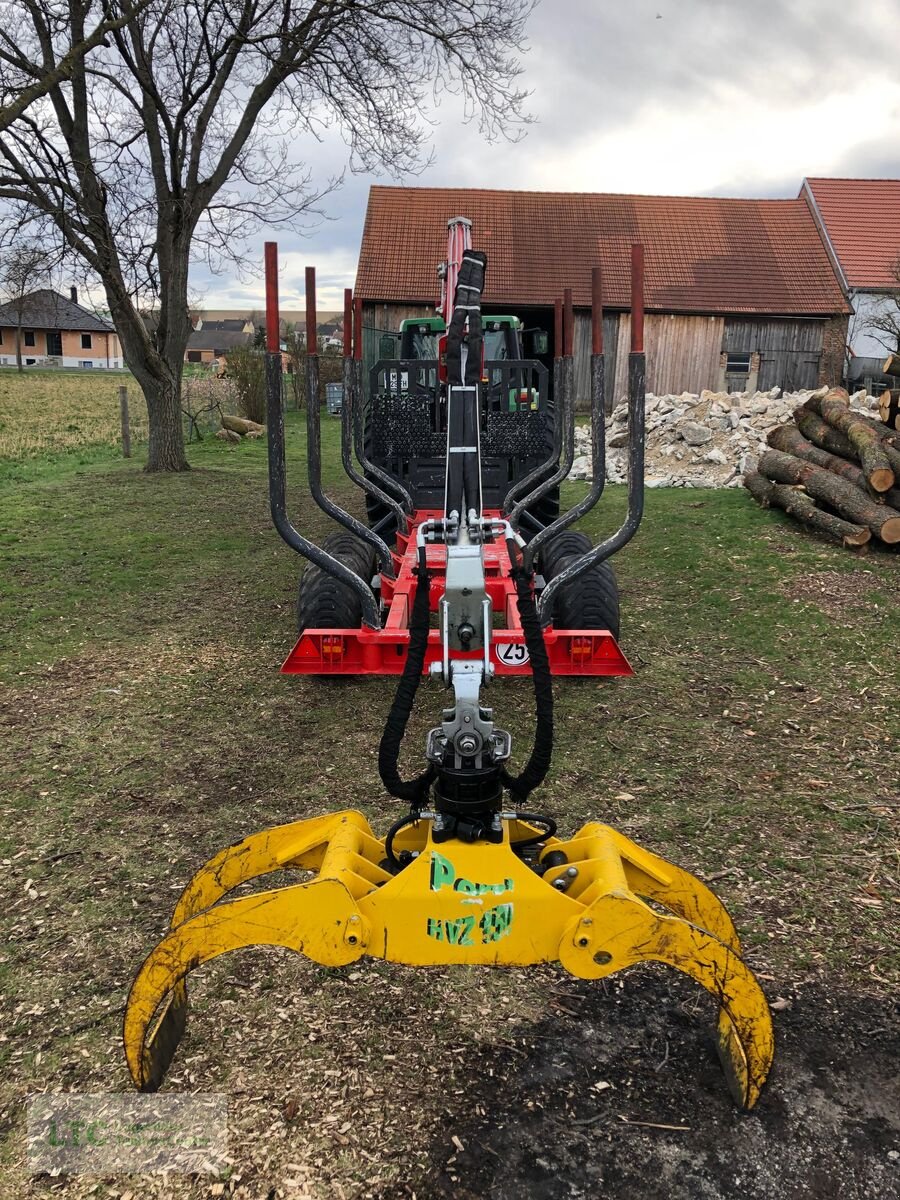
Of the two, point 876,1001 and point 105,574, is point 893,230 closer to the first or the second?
point 105,574

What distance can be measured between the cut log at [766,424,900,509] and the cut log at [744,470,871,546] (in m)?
0.41

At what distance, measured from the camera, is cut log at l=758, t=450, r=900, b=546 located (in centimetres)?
863

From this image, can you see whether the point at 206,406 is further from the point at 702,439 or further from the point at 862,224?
the point at 862,224

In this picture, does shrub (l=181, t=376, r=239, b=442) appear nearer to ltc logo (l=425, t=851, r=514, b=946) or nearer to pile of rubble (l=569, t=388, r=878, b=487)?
pile of rubble (l=569, t=388, r=878, b=487)

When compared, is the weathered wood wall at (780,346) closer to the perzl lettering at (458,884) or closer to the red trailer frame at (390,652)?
the red trailer frame at (390,652)

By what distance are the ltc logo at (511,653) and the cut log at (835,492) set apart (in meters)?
5.36

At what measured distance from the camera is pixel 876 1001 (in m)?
2.86

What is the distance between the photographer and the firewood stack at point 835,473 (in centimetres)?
891

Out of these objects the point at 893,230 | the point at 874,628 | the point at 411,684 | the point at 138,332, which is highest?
the point at 893,230

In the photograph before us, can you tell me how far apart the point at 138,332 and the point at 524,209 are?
50.0 ft

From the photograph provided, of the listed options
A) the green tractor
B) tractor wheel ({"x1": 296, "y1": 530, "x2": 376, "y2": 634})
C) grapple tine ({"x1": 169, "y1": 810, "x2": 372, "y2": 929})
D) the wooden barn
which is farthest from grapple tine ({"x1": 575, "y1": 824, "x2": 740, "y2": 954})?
the wooden barn

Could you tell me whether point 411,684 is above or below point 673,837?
above

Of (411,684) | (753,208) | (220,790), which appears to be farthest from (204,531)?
(753,208)

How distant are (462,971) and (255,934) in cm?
100
